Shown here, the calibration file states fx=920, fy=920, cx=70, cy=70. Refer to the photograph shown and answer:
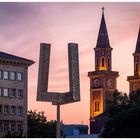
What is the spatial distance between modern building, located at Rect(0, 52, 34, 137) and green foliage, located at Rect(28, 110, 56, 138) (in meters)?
1.89

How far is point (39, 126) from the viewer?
510 ft

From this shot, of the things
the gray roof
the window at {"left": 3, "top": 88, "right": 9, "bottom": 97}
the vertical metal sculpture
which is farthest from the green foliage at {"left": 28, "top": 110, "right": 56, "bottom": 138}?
the vertical metal sculpture

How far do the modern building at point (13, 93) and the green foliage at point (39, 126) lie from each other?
1.89 metres

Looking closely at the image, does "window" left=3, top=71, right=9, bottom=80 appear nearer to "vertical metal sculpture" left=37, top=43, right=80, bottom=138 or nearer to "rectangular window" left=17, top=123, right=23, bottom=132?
"rectangular window" left=17, top=123, right=23, bottom=132

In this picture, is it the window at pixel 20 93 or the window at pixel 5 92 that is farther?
the window at pixel 20 93

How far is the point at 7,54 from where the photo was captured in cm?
16125

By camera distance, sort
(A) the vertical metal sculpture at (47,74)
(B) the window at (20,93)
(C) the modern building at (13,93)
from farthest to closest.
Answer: (B) the window at (20,93) < (C) the modern building at (13,93) < (A) the vertical metal sculpture at (47,74)

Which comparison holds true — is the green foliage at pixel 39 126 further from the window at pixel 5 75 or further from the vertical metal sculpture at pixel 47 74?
the vertical metal sculpture at pixel 47 74

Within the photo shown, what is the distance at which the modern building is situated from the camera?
158 metres

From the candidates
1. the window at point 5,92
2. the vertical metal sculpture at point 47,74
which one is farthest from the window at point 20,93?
the vertical metal sculpture at point 47,74

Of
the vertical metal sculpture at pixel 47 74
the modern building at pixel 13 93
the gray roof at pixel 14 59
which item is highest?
the gray roof at pixel 14 59

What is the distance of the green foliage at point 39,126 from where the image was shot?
14966cm

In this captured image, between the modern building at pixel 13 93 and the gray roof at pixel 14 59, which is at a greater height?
the gray roof at pixel 14 59

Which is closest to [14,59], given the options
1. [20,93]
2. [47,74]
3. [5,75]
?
[5,75]
